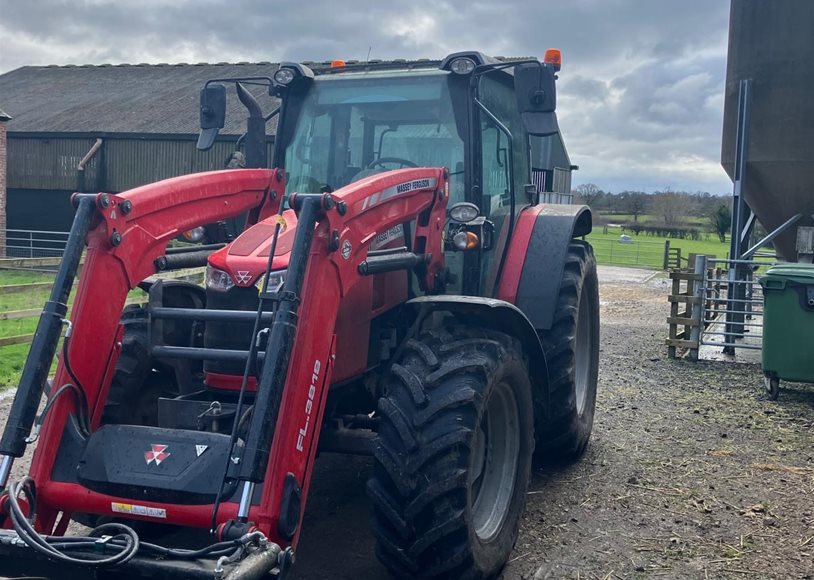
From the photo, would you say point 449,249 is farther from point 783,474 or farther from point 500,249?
point 783,474

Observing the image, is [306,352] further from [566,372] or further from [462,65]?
[566,372]

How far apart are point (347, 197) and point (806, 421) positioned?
5494 millimetres

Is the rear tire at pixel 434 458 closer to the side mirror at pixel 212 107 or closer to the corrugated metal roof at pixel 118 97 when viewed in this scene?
the side mirror at pixel 212 107

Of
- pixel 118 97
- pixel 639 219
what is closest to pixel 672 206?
pixel 639 219

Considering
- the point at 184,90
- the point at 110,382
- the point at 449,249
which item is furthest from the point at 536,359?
the point at 184,90

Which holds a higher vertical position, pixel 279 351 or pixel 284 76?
pixel 284 76

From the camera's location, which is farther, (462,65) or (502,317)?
(462,65)

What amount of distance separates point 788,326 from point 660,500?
3734 millimetres

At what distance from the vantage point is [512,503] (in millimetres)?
4125

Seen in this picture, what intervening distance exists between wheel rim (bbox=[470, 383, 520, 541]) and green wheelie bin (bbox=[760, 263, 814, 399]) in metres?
4.89

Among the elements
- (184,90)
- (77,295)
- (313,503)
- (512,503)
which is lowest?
(313,503)

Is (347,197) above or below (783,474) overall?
above

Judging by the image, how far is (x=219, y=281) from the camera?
3.88 metres

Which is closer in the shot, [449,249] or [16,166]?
[449,249]
